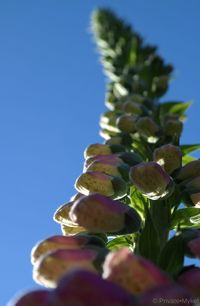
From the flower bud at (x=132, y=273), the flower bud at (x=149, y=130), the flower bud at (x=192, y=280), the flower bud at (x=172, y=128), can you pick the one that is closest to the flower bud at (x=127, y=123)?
the flower bud at (x=149, y=130)

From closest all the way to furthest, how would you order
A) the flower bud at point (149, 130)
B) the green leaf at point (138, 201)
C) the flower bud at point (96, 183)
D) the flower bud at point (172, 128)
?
1. the flower bud at point (96, 183)
2. the green leaf at point (138, 201)
3. the flower bud at point (149, 130)
4. the flower bud at point (172, 128)

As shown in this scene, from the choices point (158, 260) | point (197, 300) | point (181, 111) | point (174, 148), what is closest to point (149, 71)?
point (181, 111)

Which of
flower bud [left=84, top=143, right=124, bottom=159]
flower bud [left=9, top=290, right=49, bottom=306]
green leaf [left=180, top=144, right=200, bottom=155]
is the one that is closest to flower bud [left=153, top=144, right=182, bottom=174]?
flower bud [left=84, top=143, right=124, bottom=159]

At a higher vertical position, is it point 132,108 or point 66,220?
point 132,108

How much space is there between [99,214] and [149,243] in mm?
497

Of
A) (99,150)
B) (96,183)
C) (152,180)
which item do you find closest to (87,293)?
(152,180)

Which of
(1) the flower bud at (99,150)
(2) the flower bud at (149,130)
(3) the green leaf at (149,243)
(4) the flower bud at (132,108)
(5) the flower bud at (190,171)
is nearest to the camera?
(3) the green leaf at (149,243)

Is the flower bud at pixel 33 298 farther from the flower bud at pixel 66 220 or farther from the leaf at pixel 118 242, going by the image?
the leaf at pixel 118 242

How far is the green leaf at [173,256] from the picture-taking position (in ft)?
8.05

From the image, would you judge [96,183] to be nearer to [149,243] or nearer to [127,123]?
[149,243]

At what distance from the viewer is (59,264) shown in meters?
1.94

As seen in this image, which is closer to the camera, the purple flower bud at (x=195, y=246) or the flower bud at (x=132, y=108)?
the purple flower bud at (x=195, y=246)

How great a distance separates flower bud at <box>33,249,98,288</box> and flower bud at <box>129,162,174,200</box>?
94 centimetres

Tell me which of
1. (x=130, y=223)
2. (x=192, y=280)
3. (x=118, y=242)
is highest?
(x=130, y=223)
